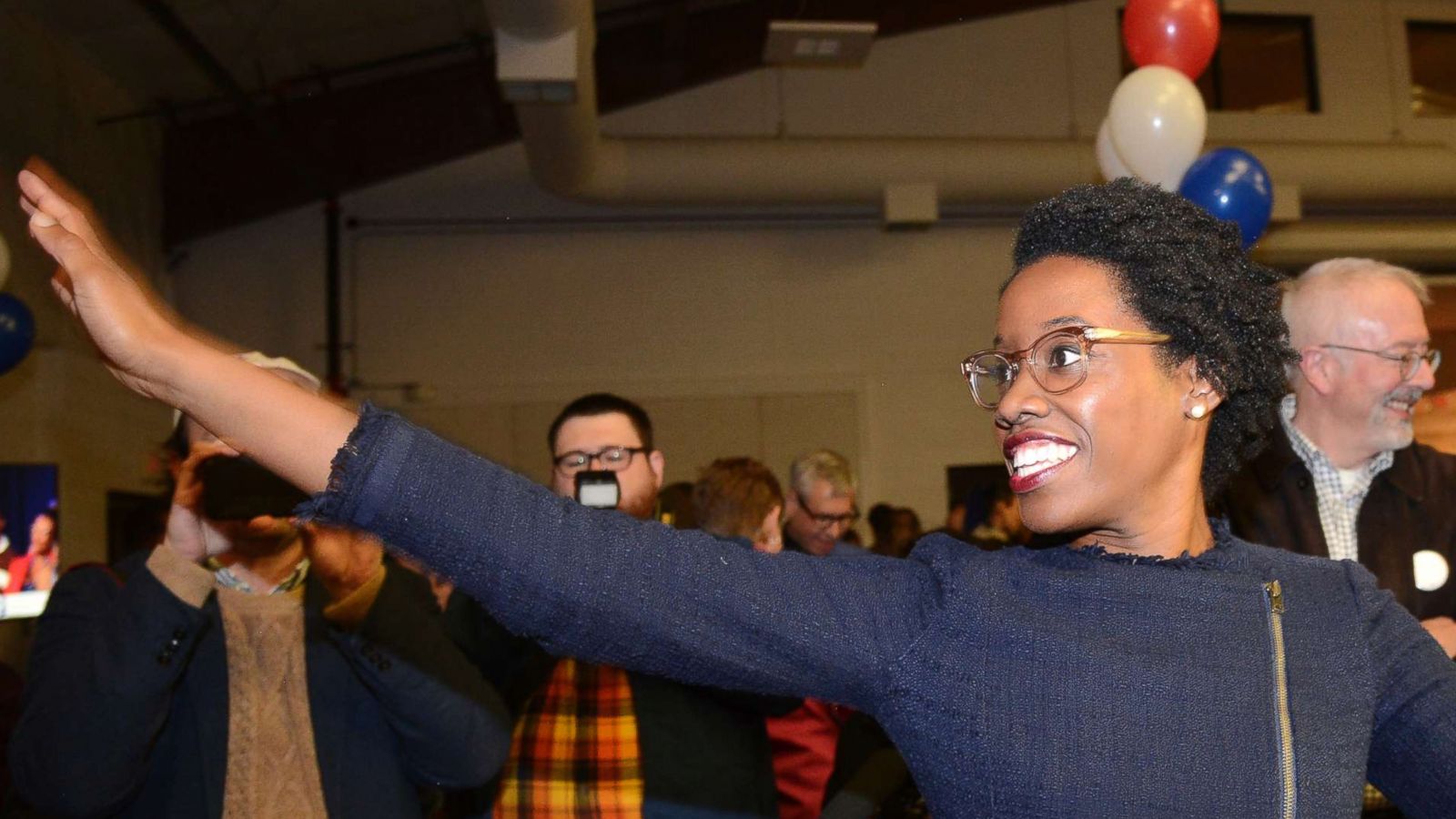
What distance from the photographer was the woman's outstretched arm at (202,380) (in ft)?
2.77

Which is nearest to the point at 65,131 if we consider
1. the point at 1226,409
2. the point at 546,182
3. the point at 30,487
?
the point at 30,487

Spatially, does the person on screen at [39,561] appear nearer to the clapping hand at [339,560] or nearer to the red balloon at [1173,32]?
the clapping hand at [339,560]

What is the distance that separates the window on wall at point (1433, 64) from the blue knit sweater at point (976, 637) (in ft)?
35.1

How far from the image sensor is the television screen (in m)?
5.50

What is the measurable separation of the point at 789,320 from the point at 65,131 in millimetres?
5021

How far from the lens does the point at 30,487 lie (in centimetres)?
577

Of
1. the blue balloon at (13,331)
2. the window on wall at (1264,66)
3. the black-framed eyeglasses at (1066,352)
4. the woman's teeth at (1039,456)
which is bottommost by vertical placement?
the woman's teeth at (1039,456)

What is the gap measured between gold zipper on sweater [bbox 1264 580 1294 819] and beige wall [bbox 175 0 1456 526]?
26.0ft

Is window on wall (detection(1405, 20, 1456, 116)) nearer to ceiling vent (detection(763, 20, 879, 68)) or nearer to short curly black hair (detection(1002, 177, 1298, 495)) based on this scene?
ceiling vent (detection(763, 20, 879, 68))

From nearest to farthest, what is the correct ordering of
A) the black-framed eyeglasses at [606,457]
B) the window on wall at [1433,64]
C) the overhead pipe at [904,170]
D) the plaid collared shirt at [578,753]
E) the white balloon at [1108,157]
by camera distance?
the plaid collared shirt at [578,753]
the black-framed eyeglasses at [606,457]
the white balloon at [1108,157]
the overhead pipe at [904,170]
the window on wall at [1433,64]

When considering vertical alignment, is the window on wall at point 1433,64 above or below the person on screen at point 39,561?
above

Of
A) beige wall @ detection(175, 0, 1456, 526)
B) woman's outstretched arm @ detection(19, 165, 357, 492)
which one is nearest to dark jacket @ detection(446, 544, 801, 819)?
woman's outstretched arm @ detection(19, 165, 357, 492)

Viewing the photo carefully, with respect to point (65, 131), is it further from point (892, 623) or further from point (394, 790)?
point (892, 623)

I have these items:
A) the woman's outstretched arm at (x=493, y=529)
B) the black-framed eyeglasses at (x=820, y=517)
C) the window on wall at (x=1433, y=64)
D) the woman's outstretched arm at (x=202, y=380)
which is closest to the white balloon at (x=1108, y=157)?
the black-framed eyeglasses at (x=820, y=517)
